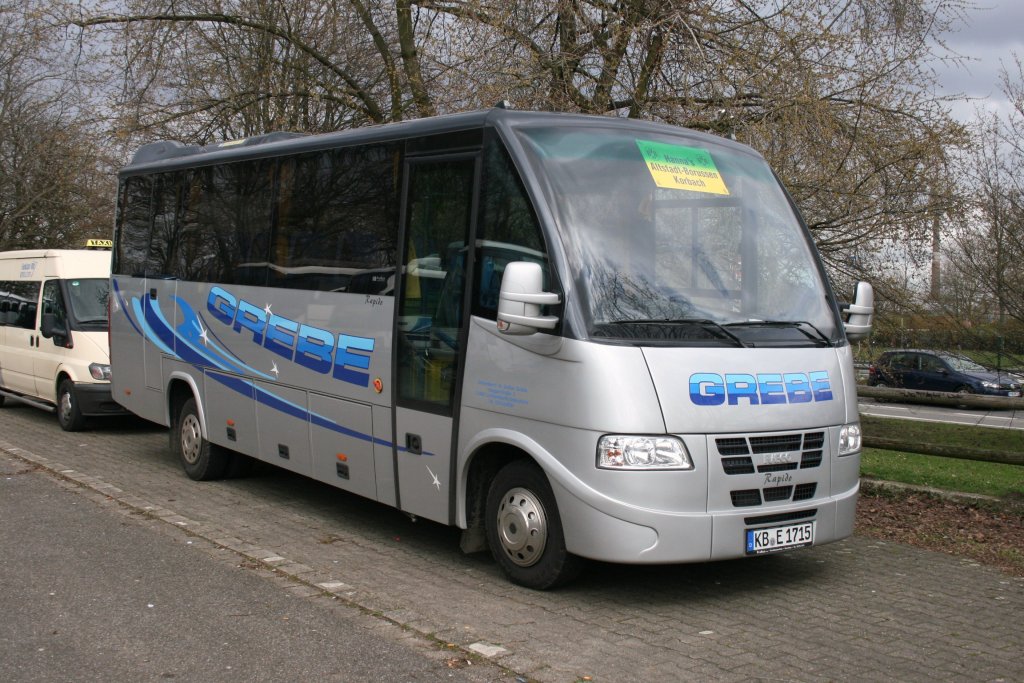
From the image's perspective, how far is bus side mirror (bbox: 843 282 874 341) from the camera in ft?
24.5

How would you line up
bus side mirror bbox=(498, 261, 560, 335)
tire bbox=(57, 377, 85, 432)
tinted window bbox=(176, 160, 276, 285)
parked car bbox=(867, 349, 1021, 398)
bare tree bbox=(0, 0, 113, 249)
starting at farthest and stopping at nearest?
bare tree bbox=(0, 0, 113, 249) < parked car bbox=(867, 349, 1021, 398) < tire bbox=(57, 377, 85, 432) < tinted window bbox=(176, 160, 276, 285) < bus side mirror bbox=(498, 261, 560, 335)

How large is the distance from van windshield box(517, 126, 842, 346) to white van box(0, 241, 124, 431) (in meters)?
8.99

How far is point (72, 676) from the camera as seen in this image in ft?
17.1

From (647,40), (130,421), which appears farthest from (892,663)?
(130,421)

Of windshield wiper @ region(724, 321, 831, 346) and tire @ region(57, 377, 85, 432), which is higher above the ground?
windshield wiper @ region(724, 321, 831, 346)

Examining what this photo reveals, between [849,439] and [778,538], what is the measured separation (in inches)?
34.8

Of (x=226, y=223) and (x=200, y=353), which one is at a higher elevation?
(x=226, y=223)

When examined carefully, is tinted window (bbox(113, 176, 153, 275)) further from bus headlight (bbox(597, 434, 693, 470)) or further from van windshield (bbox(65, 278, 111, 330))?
bus headlight (bbox(597, 434, 693, 470))

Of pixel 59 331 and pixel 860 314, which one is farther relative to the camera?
pixel 59 331

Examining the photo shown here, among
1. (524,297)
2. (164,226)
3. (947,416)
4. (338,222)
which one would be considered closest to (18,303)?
(164,226)

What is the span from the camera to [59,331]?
14828mm

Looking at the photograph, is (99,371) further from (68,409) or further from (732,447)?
(732,447)

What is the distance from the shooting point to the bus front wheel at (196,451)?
10.6 meters

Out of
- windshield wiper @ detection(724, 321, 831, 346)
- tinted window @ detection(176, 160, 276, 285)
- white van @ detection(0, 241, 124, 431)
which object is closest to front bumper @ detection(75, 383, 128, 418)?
white van @ detection(0, 241, 124, 431)
